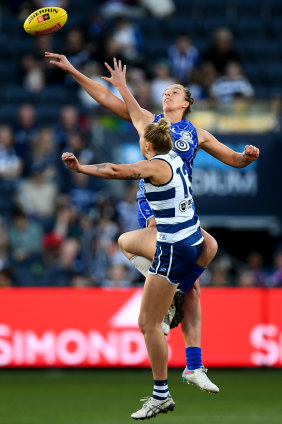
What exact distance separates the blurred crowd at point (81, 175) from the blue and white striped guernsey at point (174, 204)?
708 centimetres

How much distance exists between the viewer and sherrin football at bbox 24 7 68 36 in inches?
350

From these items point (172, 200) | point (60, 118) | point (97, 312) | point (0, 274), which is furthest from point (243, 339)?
point (172, 200)

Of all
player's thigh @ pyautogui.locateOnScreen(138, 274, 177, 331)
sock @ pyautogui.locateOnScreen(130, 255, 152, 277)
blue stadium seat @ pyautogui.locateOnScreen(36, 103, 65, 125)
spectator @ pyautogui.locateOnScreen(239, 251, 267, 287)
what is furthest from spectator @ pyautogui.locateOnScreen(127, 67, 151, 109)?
player's thigh @ pyautogui.locateOnScreen(138, 274, 177, 331)

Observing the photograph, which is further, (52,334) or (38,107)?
(38,107)

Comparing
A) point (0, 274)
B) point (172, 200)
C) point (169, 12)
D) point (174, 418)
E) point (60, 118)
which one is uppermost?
point (169, 12)

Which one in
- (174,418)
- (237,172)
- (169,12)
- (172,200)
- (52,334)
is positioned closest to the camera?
(172,200)

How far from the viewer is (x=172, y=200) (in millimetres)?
8445

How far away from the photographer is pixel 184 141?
29.0 ft

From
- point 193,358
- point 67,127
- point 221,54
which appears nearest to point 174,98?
point 193,358

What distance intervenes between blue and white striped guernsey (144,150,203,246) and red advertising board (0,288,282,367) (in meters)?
6.71

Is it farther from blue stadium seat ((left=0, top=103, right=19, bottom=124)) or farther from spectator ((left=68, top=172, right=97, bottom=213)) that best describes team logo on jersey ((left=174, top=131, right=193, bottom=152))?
blue stadium seat ((left=0, top=103, right=19, bottom=124))

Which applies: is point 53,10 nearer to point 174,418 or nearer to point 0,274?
point 174,418

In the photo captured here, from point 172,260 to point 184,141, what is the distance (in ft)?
3.49

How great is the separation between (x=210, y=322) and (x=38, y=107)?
17.5ft
